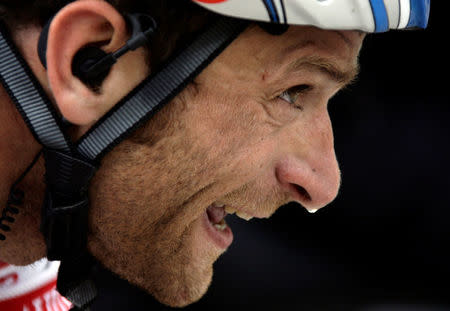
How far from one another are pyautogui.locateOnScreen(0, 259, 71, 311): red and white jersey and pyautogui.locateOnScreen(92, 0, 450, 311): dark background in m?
1.89

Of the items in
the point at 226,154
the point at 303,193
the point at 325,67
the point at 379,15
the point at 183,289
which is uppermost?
the point at 379,15

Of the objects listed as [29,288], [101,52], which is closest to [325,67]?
[101,52]

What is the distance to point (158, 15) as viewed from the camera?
130cm

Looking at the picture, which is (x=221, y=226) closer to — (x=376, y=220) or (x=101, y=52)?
(x=101, y=52)

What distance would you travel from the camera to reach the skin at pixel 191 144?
1.33 m

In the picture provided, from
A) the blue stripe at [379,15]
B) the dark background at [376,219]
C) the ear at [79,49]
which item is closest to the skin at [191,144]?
the ear at [79,49]

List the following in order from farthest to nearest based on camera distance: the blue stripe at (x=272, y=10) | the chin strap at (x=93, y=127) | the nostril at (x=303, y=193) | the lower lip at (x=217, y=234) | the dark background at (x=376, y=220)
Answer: the dark background at (x=376, y=220)
the lower lip at (x=217, y=234)
the nostril at (x=303, y=193)
the chin strap at (x=93, y=127)
the blue stripe at (x=272, y=10)

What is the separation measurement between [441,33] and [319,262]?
5.63ft

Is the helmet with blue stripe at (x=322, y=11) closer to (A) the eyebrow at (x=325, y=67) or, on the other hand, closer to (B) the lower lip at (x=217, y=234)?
(A) the eyebrow at (x=325, y=67)

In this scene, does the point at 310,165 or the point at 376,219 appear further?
the point at 376,219

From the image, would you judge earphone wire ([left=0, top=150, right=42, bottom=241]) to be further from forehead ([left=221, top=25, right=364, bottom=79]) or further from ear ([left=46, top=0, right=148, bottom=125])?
forehead ([left=221, top=25, right=364, bottom=79])

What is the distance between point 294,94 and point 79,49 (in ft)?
1.79

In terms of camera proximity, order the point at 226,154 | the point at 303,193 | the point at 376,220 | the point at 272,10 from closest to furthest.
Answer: the point at 272,10 → the point at 226,154 → the point at 303,193 → the point at 376,220

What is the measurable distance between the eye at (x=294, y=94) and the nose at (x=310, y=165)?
0.06 m
